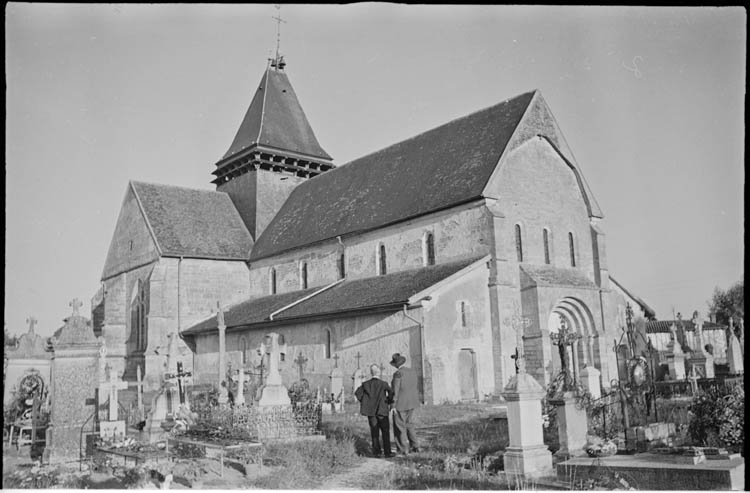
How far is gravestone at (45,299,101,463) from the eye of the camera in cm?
1238

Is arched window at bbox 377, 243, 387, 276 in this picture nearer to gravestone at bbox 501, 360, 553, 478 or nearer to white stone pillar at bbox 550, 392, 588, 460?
white stone pillar at bbox 550, 392, 588, 460

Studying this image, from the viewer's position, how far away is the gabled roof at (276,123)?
113 feet

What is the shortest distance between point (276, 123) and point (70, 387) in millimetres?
24417

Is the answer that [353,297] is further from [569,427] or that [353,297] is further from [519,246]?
[569,427]

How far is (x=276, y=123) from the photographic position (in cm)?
3522

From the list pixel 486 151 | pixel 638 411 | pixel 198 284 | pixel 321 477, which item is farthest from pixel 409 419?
pixel 198 284

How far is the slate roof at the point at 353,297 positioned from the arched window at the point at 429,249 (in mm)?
395

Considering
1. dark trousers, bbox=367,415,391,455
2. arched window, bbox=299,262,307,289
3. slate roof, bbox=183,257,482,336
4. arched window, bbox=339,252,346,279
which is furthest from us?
arched window, bbox=299,262,307,289

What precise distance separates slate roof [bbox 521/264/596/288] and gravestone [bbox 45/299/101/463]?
13.5 meters

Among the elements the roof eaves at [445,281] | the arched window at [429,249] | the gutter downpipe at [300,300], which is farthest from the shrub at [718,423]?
the gutter downpipe at [300,300]

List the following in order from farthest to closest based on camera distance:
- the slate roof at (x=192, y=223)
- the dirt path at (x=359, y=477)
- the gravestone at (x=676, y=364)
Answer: the slate roof at (x=192, y=223) → the gravestone at (x=676, y=364) → the dirt path at (x=359, y=477)

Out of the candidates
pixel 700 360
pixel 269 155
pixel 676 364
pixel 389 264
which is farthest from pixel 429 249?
pixel 269 155

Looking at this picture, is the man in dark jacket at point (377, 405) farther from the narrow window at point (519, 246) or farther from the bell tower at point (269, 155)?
the bell tower at point (269, 155)

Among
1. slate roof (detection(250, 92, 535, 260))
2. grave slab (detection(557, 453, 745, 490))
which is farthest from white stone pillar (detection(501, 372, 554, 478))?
slate roof (detection(250, 92, 535, 260))
